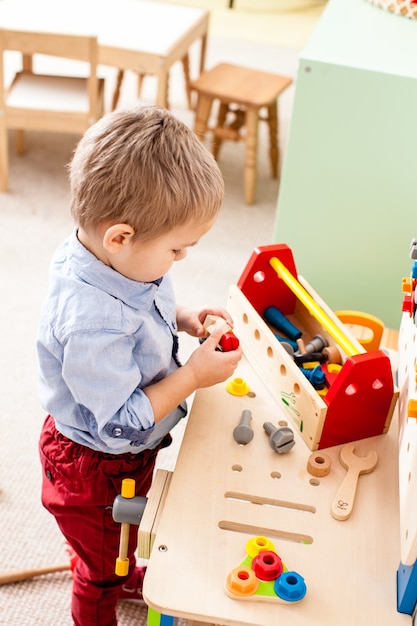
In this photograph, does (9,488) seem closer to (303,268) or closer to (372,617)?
(303,268)

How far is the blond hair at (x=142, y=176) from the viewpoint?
85 cm

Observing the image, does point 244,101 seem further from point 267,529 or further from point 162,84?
point 267,529

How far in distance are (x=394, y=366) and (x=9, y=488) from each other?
841 millimetres

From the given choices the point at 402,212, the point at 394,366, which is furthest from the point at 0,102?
the point at 394,366

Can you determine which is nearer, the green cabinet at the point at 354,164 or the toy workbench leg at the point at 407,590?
the toy workbench leg at the point at 407,590

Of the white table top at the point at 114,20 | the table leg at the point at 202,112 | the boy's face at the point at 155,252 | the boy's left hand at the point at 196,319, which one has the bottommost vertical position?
the table leg at the point at 202,112

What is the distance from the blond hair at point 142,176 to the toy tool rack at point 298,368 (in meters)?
0.29

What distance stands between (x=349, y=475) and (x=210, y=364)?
0.76 feet

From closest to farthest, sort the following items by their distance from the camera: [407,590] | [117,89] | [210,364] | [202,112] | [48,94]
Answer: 1. [407,590]
2. [210,364]
3. [48,94]
4. [202,112]
5. [117,89]

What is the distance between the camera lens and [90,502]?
1.05 m

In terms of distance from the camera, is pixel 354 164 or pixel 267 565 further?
pixel 354 164

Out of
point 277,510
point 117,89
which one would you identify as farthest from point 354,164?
point 117,89

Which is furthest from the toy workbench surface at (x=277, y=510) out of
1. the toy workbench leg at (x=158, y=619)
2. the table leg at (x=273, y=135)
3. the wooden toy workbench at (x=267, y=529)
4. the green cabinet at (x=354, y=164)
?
the table leg at (x=273, y=135)

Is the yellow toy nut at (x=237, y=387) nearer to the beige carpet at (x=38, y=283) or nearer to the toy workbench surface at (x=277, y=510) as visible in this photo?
the toy workbench surface at (x=277, y=510)
